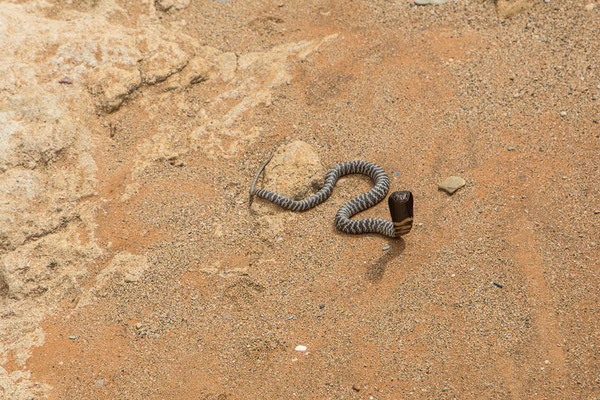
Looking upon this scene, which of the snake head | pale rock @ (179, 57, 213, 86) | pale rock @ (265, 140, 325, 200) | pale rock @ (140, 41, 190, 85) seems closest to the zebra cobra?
the snake head

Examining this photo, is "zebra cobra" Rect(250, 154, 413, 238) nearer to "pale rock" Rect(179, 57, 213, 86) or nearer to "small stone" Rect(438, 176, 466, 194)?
"small stone" Rect(438, 176, 466, 194)

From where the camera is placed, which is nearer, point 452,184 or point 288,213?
point 452,184

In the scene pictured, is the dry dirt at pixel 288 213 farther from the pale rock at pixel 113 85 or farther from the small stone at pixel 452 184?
the small stone at pixel 452 184

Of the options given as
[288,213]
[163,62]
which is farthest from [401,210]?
[163,62]

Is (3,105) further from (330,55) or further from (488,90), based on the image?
(488,90)

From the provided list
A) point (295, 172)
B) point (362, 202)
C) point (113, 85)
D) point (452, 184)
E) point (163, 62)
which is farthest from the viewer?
point (163, 62)

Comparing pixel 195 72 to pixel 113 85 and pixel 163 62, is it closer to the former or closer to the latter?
pixel 163 62

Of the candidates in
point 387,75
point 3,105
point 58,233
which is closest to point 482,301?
point 387,75
